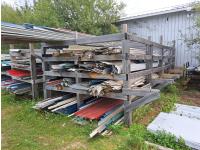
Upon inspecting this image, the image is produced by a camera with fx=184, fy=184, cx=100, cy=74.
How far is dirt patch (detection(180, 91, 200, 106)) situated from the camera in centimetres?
611

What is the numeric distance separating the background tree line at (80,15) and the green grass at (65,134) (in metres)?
6.61

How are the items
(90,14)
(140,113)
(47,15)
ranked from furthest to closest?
(90,14)
(47,15)
(140,113)

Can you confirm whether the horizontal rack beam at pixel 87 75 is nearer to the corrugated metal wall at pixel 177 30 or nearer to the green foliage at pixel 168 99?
the green foliage at pixel 168 99

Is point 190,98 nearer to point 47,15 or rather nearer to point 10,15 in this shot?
point 47,15

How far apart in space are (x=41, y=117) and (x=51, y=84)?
1076 millimetres

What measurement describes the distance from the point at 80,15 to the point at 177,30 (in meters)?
5.49

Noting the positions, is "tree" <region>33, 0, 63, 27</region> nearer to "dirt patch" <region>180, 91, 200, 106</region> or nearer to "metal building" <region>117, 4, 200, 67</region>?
"metal building" <region>117, 4, 200, 67</region>

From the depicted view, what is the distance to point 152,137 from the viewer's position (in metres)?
3.69

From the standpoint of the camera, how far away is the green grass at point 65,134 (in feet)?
11.4

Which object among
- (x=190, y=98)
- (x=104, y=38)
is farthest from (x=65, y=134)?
(x=190, y=98)

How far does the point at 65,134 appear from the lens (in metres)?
3.97

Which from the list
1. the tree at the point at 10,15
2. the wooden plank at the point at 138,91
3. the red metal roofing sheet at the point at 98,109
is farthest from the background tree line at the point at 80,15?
the wooden plank at the point at 138,91

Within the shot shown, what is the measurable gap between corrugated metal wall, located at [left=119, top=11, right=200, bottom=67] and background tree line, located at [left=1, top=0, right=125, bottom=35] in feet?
5.74

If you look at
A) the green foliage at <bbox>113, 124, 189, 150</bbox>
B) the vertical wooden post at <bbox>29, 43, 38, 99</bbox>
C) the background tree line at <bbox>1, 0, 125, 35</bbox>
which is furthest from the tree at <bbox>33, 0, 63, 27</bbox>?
the green foliage at <bbox>113, 124, 189, 150</bbox>
